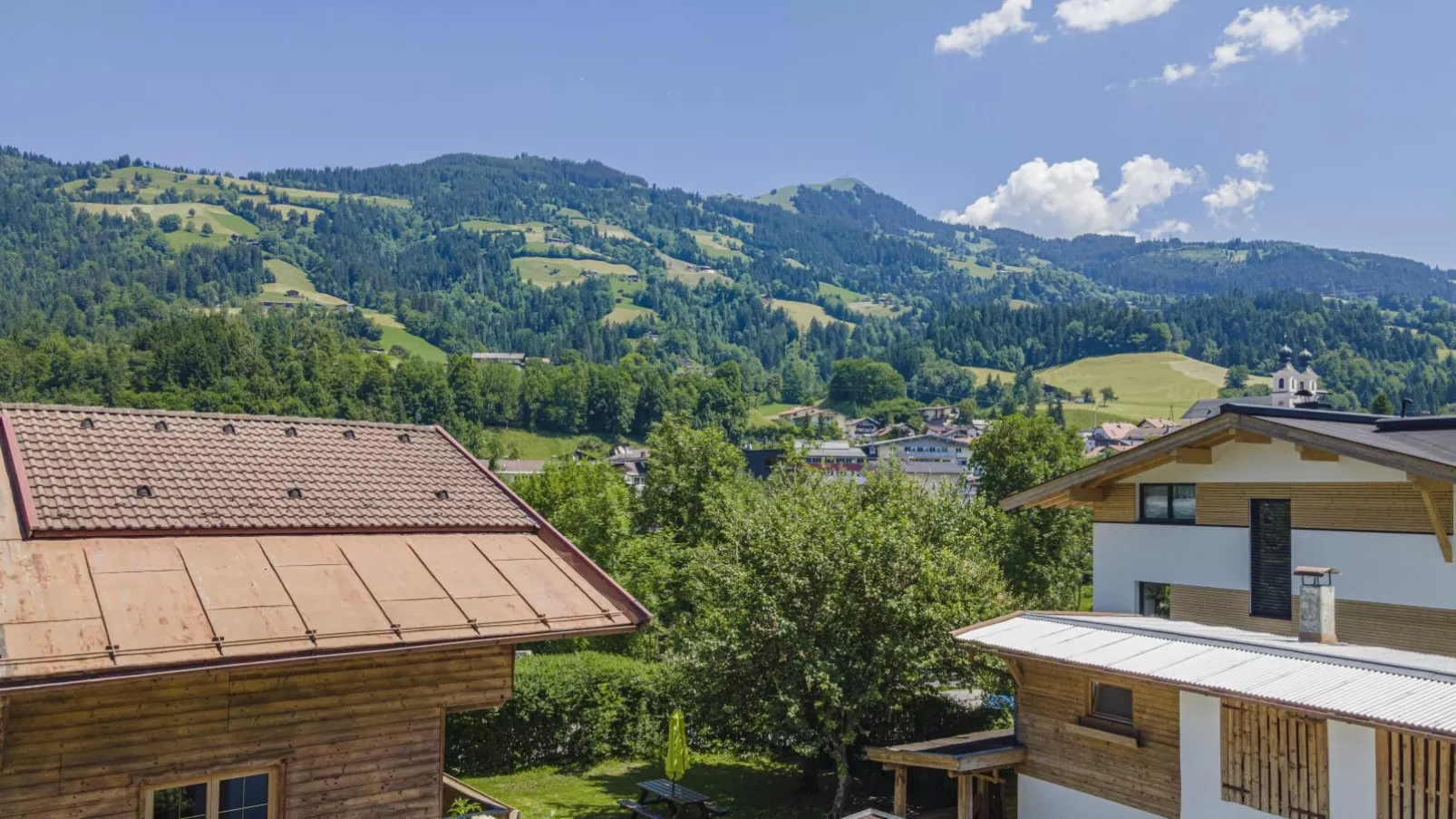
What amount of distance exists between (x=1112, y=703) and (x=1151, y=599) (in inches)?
167

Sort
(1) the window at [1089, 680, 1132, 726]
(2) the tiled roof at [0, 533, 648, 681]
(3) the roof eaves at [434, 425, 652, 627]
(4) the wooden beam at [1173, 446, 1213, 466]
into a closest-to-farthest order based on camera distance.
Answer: (2) the tiled roof at [0, 533, 648, 681]
(3) the roof eaves at [434, 425, 652, 627]
(1) the window at [1089, 680, 1132, 726]
(4) the wooden beam at [1173, 446, 1213, 466]

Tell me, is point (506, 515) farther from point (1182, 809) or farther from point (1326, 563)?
point (1326, 563)

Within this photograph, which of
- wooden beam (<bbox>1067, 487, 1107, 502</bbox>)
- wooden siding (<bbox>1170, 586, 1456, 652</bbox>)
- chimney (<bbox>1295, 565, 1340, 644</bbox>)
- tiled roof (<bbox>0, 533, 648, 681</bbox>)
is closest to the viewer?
tiled roof (<bbox>0, 533, 648, 681</bbox>)

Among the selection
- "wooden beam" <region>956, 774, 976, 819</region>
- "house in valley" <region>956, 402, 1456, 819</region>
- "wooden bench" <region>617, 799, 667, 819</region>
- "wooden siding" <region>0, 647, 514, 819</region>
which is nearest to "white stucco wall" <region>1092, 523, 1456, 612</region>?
"house in valley" <region>956, 402, 1456, 819</region>

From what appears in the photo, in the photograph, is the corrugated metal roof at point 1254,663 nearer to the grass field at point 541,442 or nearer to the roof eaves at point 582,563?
the roof eaves at point 582,563

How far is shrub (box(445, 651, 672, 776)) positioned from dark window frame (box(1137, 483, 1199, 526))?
12418 mm

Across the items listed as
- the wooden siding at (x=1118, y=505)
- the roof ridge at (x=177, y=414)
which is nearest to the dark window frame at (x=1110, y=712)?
the wooden siding at (x=1118, y=505)

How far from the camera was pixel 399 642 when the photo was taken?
11203 mm

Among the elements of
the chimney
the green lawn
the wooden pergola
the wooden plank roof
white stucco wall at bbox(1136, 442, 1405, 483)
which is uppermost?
white stucco wall at bbox(1136, 442, 1405, 483)

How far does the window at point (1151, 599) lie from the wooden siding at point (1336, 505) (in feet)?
5.84

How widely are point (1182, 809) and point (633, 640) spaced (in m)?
18.6

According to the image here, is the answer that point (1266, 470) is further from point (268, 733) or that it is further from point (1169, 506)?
point (268, 733)

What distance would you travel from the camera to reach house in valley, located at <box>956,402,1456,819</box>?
12383 millimetres

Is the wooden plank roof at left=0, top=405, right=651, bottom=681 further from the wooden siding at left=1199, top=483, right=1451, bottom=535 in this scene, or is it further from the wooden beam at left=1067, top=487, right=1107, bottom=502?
the wooden siding at left=1199, top=483, right=1451, bottom=535
